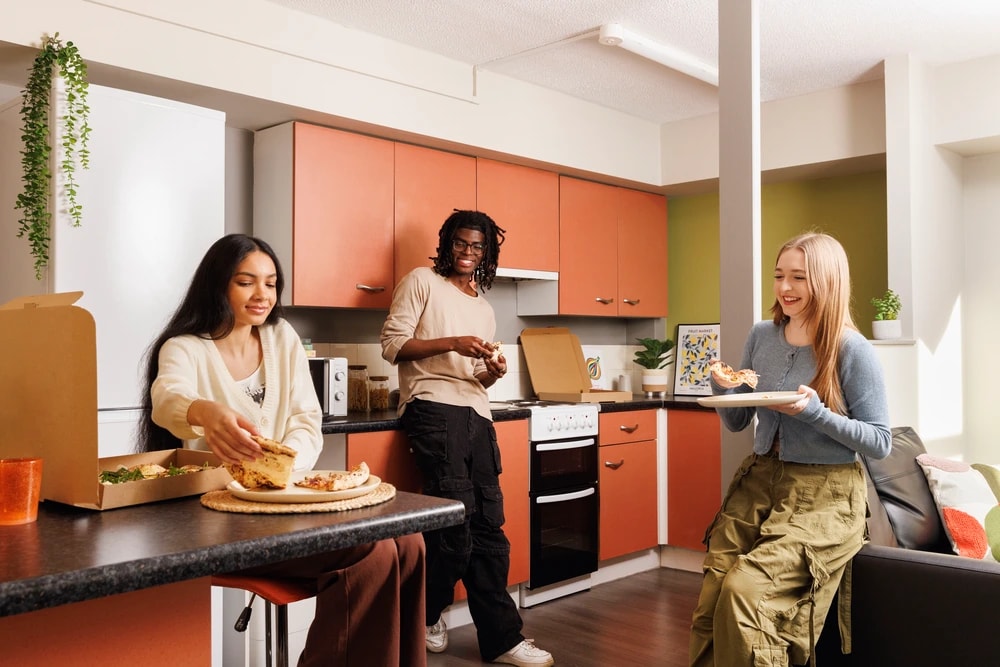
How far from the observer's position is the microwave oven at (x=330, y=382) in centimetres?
346

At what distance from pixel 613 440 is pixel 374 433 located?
1.54m

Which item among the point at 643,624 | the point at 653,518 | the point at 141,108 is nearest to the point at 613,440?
the point at 653,518

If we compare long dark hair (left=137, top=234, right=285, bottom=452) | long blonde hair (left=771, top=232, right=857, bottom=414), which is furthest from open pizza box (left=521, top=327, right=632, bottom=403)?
long dark hair (left=137, top=234, right=285, bottom=452)

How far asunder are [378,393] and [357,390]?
0.10 meters

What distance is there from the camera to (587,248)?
4.82m

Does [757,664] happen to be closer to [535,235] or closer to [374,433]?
[374,433]

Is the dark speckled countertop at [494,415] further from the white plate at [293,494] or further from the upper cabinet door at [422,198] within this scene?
the white plate at [293,494]

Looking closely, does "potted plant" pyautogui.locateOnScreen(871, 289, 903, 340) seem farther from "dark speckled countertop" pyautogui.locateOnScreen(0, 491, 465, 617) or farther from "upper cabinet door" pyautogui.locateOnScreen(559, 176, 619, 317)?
"dark speckled countertop" pyautogui.locateOnScreen(0, 491, 465, 617)

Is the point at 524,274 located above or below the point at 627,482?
above

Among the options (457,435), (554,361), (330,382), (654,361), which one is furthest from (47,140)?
(654,361)

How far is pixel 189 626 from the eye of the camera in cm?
147

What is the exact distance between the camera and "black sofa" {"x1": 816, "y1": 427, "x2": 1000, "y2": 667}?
2131 mm

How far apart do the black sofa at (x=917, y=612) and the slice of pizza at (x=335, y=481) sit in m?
1.48

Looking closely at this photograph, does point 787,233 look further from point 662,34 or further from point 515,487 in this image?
point 515,487
